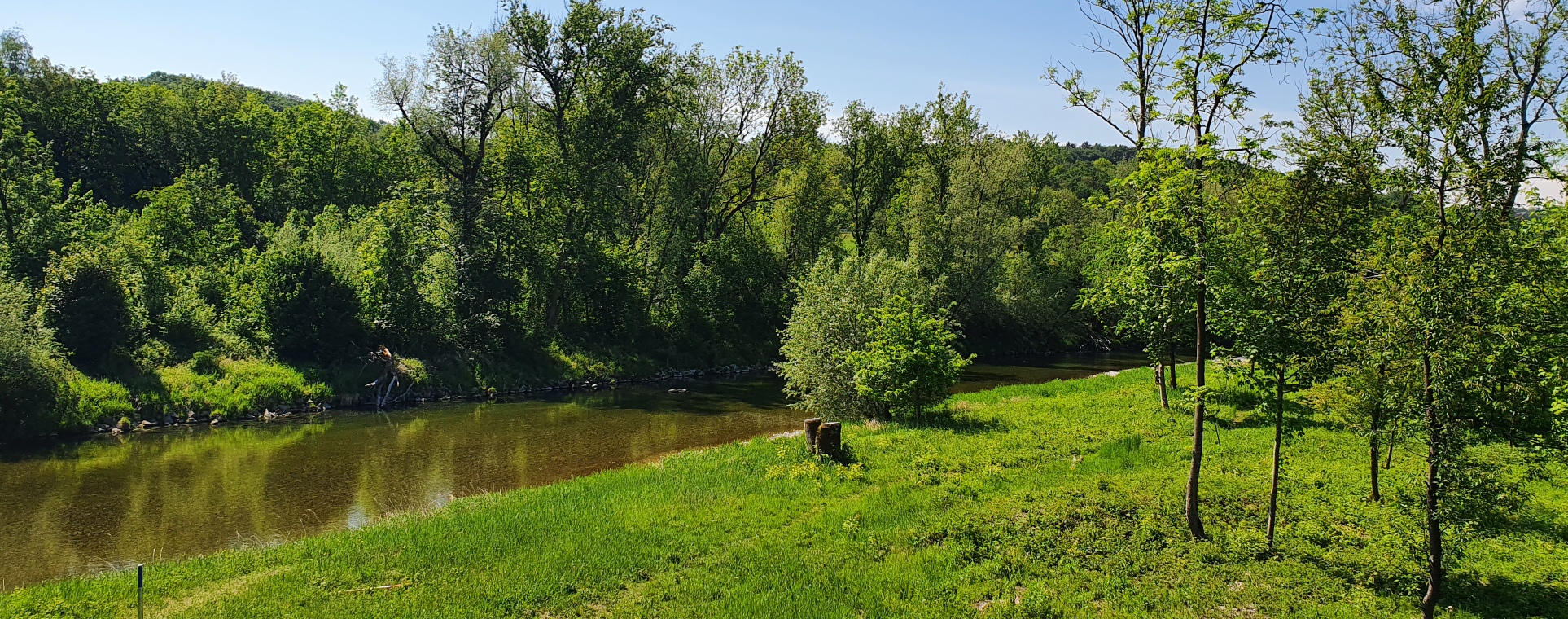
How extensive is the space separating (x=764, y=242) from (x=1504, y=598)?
41501mm

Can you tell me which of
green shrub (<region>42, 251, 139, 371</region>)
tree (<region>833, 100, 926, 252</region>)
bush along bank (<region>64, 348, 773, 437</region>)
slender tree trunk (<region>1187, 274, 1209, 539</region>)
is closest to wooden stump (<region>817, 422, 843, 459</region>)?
slender tree trunk (<region>1187, 274, 1209, 539</region>)

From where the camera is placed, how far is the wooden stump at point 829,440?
51.7 feet

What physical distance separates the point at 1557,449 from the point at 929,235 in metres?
39.9

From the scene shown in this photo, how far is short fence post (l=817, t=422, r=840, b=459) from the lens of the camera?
51.7 ft

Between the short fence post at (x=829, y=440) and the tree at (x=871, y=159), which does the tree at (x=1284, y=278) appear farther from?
the tree at (x=871, y=159)

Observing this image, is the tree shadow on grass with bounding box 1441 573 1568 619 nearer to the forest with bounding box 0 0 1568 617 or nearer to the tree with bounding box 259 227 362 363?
the forest with bounding box 0 0 1568 617

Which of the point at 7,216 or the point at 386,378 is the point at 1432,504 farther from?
the point at 7,216

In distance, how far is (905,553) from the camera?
10812mm

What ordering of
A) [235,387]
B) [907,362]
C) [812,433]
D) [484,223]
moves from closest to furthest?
[812,433] → [907,362] → [235,387] → [484,223]

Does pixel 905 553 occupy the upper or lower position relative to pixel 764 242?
lower

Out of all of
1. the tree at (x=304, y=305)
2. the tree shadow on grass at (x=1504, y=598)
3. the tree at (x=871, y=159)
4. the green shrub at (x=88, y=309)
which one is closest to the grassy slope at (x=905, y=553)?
the tree shadow on grass at (x=1504, y=598)

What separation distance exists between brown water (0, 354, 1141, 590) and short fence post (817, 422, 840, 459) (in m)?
7.63

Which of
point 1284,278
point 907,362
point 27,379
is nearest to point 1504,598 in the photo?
point 1284,278

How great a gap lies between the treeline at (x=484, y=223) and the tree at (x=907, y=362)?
8559mm
